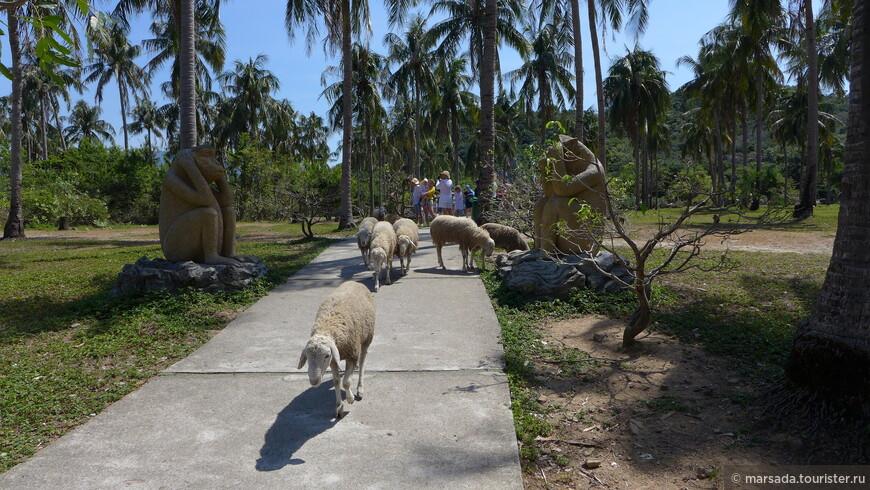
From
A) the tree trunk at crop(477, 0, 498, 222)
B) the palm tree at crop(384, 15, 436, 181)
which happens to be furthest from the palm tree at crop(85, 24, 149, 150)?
the tree trunk at crop(477, 0, 498, 222)

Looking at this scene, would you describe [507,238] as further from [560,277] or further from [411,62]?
[411,62]

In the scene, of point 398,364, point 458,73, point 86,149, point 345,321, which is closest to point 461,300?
point 398,364

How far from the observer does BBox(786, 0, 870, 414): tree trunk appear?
363 cm

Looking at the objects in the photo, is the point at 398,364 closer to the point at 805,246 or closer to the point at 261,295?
the point at 261,295

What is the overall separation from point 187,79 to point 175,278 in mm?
4566

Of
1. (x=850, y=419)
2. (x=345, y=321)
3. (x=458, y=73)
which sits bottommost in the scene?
(x=850, y=419)

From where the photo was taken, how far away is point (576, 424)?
168 inches

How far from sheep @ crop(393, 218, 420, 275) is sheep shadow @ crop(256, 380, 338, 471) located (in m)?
5.14

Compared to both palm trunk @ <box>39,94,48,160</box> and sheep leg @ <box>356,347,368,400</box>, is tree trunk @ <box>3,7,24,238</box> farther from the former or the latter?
palm trunk @ <box>39,94,48,160</box>

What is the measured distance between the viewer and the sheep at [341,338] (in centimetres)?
394

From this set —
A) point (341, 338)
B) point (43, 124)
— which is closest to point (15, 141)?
point (341, 338)

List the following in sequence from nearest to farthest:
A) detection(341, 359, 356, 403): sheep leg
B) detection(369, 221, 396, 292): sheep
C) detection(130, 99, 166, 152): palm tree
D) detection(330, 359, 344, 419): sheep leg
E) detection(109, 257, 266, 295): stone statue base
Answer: detection(330, 359, 344, 419): sheep leg → detection(341, 359, 356, 403): sheep leg → detection(109, 257, 266, 295): stone statue base → detection(369, 221, 396, 292): sheep → detection(130, 99, 166, 152): palm tree

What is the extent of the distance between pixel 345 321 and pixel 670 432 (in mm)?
2724

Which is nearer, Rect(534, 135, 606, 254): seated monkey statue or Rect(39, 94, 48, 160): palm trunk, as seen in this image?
Rect(534, 135, 606, 254): seated monkey statue
